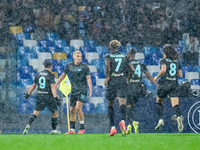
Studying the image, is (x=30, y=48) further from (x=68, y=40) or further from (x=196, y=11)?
(x=196, y=11)

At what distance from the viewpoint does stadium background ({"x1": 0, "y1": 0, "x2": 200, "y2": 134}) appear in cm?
1474

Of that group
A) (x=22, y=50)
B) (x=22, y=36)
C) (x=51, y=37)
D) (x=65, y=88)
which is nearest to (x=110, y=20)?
(x=51, y=37)

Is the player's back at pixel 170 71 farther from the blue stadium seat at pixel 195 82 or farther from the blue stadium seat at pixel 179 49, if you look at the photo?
the blue stadium seat at pixel 179 49

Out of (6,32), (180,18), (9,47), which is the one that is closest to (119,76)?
(9,47)

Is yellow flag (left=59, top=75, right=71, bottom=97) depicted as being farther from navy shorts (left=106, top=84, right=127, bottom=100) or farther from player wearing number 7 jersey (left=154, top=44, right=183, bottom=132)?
navy shorts (left=106, top=84, right=127, bottom=100)

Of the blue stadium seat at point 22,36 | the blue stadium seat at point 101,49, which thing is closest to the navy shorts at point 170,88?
the blue stadium seat at point 101,49

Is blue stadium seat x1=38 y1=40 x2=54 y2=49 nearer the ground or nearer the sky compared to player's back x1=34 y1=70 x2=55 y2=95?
nearer the sky

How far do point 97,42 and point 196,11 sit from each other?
434cm

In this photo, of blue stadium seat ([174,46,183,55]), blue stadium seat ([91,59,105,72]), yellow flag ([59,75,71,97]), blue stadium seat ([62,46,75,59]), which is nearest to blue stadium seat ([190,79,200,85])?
blue stadium seat ([174,46,183,55])

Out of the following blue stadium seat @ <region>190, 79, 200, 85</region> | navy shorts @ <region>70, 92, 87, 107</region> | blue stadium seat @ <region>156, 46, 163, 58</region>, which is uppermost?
blue stadium seat @ <region>156, 46, 163, 58</region>

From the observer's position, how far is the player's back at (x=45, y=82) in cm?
1250

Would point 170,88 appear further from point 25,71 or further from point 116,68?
point 25,71

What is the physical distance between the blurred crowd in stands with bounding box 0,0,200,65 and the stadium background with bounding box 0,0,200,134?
4cm

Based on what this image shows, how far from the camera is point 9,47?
16.3 m
